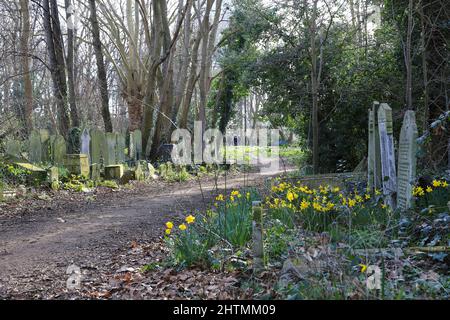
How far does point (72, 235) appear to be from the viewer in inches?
247

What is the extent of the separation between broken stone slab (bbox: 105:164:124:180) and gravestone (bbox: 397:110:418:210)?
7953 millimetres

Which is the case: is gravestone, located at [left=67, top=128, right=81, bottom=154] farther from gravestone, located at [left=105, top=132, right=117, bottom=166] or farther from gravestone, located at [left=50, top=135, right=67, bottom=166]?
gravestone, located at [left=50, top=135, right=67, bottom=166]

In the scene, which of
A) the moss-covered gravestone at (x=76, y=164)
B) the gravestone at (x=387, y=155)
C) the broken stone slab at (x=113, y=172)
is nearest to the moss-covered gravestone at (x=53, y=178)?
the moss-covered gravestone at (x=76, y=164)

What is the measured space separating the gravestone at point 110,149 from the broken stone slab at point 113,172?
100 centimetres

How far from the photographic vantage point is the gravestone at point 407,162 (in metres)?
5.89

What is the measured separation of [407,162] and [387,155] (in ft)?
2.56

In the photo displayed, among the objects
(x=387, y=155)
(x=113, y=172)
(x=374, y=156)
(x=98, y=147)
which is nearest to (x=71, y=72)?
(x=98, y=147)

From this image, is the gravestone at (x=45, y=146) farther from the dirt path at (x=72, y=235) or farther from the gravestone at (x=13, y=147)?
the dirt path at (x=72, y=235)

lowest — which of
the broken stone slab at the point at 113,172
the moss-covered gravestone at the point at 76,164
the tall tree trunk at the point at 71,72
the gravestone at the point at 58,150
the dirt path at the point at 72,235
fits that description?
the dirt path at the point at 72,235

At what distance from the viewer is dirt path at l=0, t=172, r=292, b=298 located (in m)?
4.57

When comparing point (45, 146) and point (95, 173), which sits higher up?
point (45, 146)

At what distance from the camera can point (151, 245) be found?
5.73m

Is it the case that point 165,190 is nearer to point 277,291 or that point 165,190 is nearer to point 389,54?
point 389,54

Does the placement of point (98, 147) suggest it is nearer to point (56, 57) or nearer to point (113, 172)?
point (113, 172)
